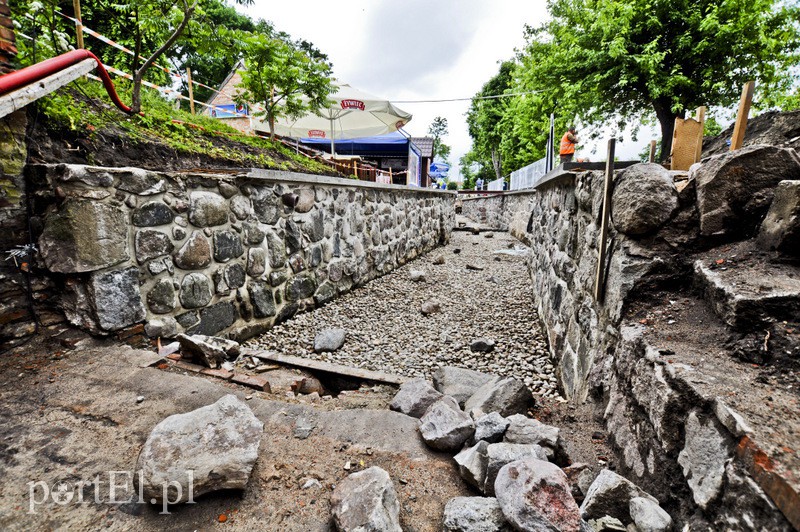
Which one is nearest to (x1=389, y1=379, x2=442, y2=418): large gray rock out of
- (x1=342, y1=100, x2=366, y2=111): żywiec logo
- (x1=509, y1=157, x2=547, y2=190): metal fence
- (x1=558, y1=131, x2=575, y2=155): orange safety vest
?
(x1=558, y1=131, x2=575, y2=155): orange safety vest

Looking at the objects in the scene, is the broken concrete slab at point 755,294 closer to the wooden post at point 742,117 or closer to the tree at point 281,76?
the wooden post at point 742,117

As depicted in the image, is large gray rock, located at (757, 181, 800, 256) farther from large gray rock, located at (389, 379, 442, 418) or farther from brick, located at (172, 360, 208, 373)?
brick, located at (172, 360, 208, 373)

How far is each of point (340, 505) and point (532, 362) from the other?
241 centimetres

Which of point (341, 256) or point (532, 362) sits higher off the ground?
point (341, 256)

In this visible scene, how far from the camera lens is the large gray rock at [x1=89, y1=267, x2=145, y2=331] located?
7.53ft

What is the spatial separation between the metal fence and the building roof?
797cm

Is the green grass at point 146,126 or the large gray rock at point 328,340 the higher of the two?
the green grass at point 146,126

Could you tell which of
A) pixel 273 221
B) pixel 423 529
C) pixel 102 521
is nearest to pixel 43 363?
pixel 102 521

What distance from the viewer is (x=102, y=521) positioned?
117 cm

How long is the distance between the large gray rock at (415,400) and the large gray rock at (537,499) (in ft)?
2.81

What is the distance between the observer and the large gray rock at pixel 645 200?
163cm

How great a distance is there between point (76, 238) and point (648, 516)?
3.08 metres

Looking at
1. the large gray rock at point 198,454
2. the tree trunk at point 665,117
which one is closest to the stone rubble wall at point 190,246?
the large gray rock at point 198,454

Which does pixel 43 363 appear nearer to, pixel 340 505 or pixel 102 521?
pixel 102 521
